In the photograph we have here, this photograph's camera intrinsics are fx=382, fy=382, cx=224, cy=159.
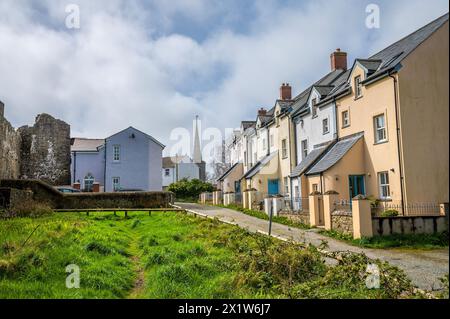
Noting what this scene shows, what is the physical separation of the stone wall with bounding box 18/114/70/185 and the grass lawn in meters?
36.8

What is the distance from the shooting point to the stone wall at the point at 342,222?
49.8 ft

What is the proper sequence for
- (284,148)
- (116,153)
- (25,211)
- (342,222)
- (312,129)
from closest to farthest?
(342,222) → (25,211) → (312,129) → (284,148) → (116,153)

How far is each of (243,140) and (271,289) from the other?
37091 mm

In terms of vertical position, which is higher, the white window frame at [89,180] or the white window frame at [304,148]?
the white window frame at [304,148]

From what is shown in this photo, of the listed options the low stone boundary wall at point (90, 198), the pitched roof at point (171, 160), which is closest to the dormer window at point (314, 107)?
the low stone boundary wall at point (90, 198)

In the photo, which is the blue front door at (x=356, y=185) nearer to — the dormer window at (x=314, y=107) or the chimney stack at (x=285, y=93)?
the dormer window at (x=314, y=107)

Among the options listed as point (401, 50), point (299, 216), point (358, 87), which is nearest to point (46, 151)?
point (299, 216)

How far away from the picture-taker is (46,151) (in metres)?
44.8

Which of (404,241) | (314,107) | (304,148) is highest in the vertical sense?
(314,107)

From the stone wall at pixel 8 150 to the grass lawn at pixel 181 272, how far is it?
22.1 metres

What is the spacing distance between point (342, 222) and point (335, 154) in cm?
620

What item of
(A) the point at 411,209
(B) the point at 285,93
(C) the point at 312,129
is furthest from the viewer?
(B) the point at 285,93

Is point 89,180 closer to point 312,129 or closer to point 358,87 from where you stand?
point 312,129

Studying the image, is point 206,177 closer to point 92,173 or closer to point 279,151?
point 92,173
